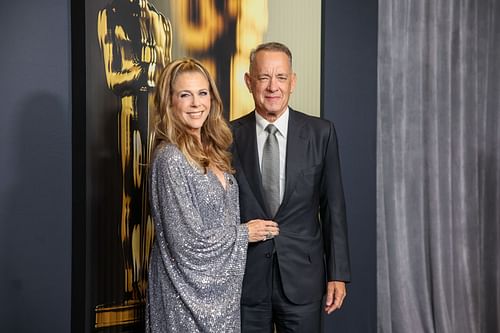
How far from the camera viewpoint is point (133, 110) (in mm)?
2818

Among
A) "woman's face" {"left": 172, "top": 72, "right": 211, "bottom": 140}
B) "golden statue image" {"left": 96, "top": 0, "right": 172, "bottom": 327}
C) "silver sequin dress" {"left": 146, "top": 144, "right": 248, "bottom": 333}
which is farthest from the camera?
"golden statue image" {"left": 96, "top": 0, "right": 172, "bottom": 327}

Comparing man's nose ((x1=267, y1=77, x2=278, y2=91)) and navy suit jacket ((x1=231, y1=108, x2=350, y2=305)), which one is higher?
man's nose ((x1=267, y1=77, x2=278, y2=91))

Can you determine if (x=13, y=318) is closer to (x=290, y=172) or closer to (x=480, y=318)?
(x=290, y=172)

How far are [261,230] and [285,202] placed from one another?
0.15 metres

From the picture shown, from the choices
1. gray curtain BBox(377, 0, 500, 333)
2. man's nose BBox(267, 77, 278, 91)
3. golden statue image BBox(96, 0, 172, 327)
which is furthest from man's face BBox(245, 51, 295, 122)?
gray curtain BBox(377, 0, 500, 333)

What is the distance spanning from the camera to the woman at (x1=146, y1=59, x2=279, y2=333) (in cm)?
210

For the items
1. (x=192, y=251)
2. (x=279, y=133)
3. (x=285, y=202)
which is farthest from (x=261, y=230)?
(x=279, y=133)

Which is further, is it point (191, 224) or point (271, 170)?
point (271, 170)

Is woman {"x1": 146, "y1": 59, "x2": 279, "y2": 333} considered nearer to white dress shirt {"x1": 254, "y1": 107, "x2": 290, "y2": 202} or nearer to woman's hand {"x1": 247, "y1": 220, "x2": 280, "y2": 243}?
woman's hand {"x1": 247, "y1": 220, "x2": 280, "y2": 243}

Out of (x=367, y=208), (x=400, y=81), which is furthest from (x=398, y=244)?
(x=400, y=81)

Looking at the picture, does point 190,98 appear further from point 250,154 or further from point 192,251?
point 192,251

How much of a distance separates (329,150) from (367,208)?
1.09 metres

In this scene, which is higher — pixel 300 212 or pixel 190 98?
pixel 190 98

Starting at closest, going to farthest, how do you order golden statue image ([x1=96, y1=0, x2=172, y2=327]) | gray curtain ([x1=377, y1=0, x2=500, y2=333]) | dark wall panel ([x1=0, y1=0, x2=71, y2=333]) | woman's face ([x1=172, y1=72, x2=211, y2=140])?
1. woman's face ([x1=172, y1=72, x2=211, y2=140])
2. dark wall panel ([x1=0, y1=0, x2=71, y2=333])
3. golden statue image ([x1=96, y1=0, x2=172, y2=327])
4. gray curtain ([x1=377, y1=0, x2=500, y2=333])
